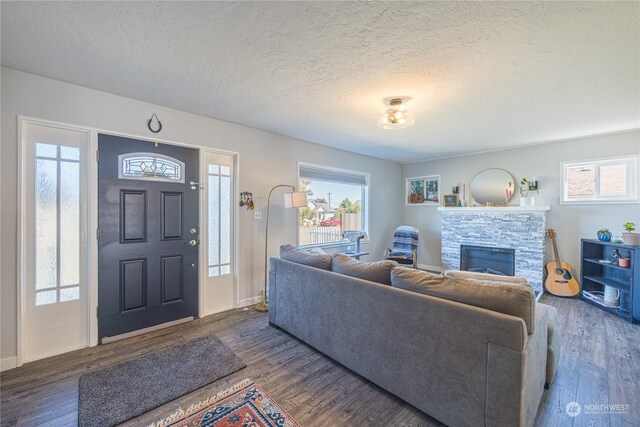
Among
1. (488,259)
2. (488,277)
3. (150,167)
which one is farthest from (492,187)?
(150,167)

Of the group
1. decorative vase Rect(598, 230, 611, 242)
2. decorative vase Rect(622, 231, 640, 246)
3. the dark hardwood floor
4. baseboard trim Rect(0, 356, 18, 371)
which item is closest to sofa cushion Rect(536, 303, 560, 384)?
the dark hardwood floor

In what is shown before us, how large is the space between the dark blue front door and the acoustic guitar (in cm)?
530

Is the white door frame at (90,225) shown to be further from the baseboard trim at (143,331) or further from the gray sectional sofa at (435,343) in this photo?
the gray sectional sofa at (435,343)

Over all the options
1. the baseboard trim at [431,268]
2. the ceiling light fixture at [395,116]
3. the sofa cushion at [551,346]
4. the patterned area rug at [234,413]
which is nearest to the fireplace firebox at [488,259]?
the baseboard trim at [431,268]

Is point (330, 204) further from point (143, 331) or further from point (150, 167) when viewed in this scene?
point (143, 331)

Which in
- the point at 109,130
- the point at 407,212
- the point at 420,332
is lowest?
the point at 420,332

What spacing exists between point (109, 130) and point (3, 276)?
152 centimetres

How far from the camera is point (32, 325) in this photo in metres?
2.30

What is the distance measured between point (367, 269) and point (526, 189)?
4.21 metres

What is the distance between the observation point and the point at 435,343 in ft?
5.18

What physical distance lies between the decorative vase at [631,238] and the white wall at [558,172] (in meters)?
0.73

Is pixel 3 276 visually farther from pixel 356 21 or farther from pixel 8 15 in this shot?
pixel 356 21

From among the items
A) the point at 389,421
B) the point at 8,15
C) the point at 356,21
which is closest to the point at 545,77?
the point at 356,21

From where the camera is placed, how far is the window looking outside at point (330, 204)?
454cm
